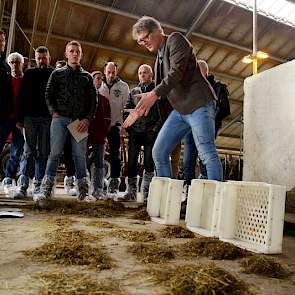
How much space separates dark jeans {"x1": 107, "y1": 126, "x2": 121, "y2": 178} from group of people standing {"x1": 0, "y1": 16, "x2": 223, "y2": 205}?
0.01 m

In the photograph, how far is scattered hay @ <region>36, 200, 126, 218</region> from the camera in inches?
102

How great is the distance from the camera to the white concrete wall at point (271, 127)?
2.66 meters

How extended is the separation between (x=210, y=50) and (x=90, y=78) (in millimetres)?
8237

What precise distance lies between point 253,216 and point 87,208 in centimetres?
141

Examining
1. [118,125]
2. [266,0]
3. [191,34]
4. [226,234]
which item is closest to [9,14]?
[191,34]

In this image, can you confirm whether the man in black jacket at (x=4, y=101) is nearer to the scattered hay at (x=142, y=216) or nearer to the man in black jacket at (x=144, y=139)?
the man in black jacket at (x=144, y=139)

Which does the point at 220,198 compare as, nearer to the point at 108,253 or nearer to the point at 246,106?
the point at 108,253

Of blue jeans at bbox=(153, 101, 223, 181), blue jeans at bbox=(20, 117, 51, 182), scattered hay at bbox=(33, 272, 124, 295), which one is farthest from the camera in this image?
blue jeans at bbox=(20, 117, 51, 182)

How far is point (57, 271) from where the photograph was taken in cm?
115

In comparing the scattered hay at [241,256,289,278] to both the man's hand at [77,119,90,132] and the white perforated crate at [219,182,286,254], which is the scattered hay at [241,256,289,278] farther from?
the man's hand at [77,119,90,132]

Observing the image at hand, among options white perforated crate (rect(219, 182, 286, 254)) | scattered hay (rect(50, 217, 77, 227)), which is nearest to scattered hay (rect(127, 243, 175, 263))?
white perforated crate (rect(219, 182, 286, 254))

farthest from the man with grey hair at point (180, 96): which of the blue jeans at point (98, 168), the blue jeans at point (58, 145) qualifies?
the blue jeans at point (98, 168)

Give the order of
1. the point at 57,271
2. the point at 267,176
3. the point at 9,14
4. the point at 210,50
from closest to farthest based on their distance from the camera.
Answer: the point at 57,271
the point at 267,176
the point at 9,14
the point at 210,50

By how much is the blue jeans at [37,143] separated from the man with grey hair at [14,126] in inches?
11.2
